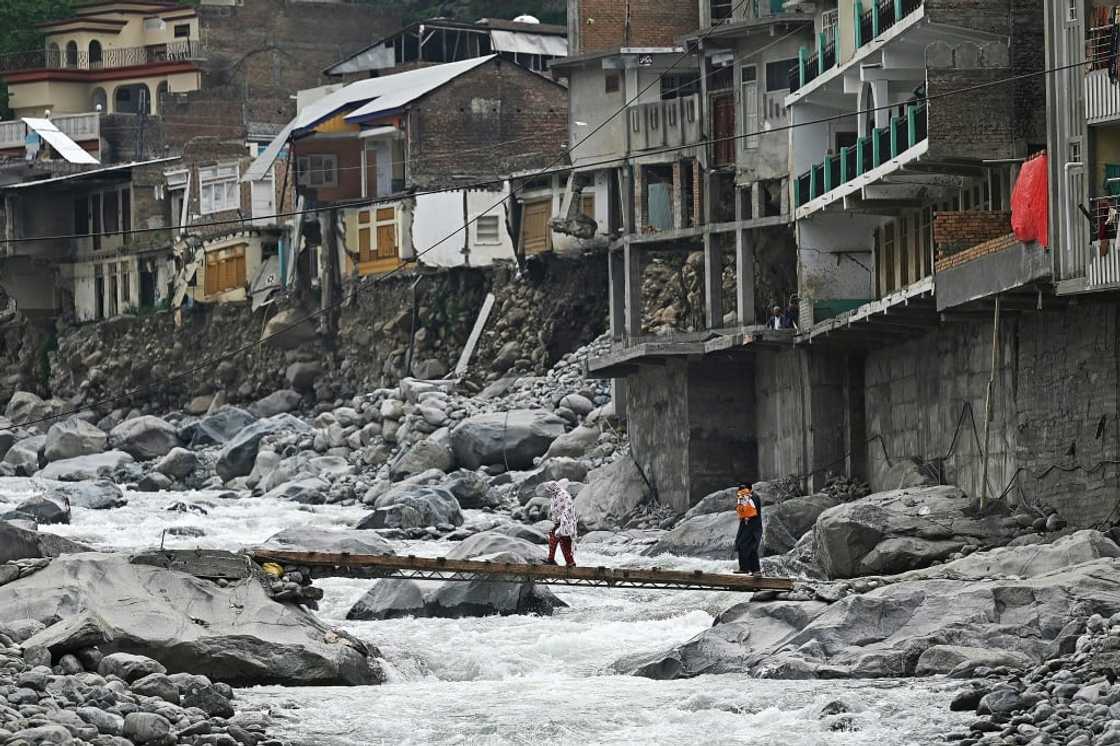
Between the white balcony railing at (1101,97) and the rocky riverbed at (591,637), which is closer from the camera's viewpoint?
the rocky riverbed at (591,637)

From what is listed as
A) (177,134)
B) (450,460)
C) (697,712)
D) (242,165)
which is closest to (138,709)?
(697,712)

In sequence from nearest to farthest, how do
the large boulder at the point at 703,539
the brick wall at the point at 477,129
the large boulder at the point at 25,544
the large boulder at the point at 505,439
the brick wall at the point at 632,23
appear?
the large boulder at the point at 25,544 → the large boulder at the point at 703,539 → the large boulder at the point at 505,439 → the brick wall at the point at 632,23 → the brick wall at the point at 477,129

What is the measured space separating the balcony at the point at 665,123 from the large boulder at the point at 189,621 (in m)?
27.0

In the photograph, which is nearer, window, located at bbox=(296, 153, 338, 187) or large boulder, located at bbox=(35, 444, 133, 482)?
large boulder, located at bbox=(35, 444, 133, 482)

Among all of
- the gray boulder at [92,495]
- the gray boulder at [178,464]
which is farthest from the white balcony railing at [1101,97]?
the gray boulder at [178,464]

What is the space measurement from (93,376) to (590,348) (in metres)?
30.7

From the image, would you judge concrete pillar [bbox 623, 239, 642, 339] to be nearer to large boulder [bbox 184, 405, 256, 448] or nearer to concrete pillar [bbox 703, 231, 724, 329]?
concrete pillar [bbox 703, 231, 724, 329]

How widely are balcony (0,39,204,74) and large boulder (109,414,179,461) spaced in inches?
1492

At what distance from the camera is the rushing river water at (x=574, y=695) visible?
87.9 ft

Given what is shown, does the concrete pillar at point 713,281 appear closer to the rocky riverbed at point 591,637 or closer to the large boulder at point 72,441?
the rocky riverbed at point 591,637

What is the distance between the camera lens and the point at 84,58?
11138cm

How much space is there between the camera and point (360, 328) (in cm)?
8050

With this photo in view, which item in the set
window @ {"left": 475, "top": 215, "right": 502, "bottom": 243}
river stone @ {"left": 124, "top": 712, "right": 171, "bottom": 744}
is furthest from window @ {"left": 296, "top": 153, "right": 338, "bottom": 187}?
river stone @ {"left": 124, "top": 712, "right": 171, "bottom": 744}

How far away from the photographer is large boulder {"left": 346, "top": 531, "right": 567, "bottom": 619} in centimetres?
3688
